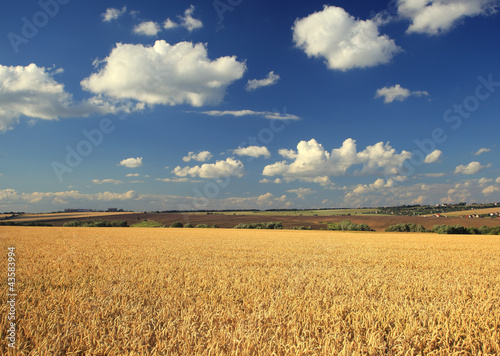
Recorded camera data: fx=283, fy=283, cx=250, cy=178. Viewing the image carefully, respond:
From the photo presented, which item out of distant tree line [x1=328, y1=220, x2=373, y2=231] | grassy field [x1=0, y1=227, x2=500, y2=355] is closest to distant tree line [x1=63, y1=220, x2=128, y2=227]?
distant tree line [x1=328, y1=220, x2=373, y2=231]

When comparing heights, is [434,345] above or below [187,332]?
below

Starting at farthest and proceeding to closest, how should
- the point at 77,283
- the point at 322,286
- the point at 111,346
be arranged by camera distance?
the point at 77,283
the point at 322,286
the point at 111,346

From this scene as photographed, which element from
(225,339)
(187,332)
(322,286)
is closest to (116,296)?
(187,332)

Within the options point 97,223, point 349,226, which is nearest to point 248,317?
point 349,226

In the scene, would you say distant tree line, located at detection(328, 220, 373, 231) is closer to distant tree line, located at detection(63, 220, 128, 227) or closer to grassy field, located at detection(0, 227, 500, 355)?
distant tree line, located at detection(63, 220, 128, 227)

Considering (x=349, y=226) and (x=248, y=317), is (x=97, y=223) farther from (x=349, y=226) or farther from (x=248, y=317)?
(x=248, y=317)

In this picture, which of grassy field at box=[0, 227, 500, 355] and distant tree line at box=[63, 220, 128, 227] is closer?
grassy field at box=[0, 227, 500, 355]

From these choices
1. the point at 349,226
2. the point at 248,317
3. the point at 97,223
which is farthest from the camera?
the point at 97,223

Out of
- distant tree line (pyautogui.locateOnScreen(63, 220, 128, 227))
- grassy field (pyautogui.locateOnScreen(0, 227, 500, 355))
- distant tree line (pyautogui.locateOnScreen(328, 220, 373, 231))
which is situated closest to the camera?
grassy field (pyautogui.locateOnScreen(0, 227, 500, 355))

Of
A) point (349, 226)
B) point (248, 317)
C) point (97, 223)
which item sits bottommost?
point (349, 226)

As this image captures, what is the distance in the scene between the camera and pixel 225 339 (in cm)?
414

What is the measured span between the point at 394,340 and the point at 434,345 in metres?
0.59

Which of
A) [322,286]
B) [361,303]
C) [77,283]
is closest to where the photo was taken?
[361,303]

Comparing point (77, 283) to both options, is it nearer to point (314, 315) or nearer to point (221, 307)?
point (221, 307)
